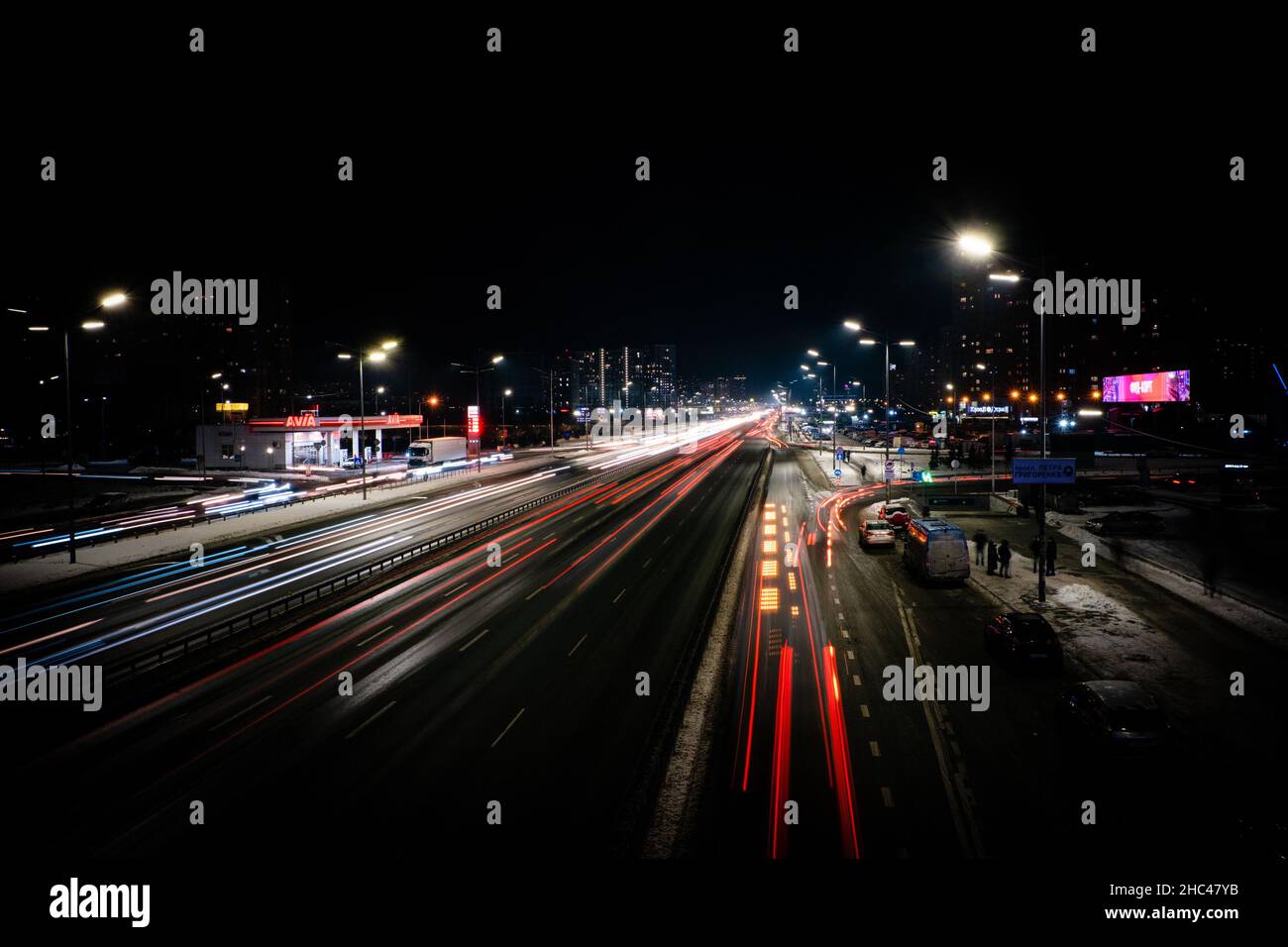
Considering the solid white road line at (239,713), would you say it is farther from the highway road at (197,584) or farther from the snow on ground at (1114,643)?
the snow on ground at (1114,643)

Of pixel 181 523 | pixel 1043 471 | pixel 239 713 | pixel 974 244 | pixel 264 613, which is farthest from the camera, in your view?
pixel 181 523

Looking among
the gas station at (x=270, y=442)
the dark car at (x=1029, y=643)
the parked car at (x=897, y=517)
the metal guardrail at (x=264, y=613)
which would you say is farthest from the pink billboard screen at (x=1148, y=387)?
the gas station at (x=270, y=442)

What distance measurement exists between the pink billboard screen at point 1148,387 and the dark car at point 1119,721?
294 ft

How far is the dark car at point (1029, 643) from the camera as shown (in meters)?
15.9

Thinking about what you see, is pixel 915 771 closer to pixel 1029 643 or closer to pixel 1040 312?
pixel 1029 643

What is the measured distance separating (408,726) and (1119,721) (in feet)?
42.8

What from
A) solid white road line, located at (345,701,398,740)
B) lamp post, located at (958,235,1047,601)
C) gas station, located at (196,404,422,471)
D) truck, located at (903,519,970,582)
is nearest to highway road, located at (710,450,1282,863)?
truck, located at (903,519,970,582)

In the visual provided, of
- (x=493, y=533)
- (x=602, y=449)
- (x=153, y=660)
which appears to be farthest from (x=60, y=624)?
(x=602, y=449)

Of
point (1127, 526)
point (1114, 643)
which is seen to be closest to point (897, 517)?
point (1127, 526)

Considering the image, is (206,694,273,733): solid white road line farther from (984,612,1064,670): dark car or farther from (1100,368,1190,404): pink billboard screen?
(1100,368,1190,404): pink billboard screen

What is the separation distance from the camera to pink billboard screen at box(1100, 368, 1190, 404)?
80938 millimetres

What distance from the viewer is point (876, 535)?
29.9 m
